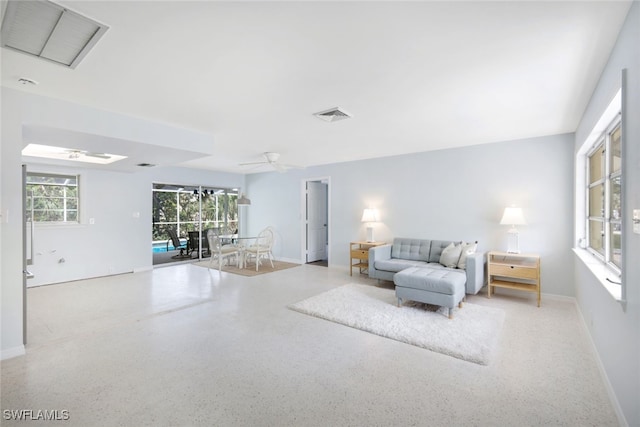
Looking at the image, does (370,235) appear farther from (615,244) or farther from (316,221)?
(615,244)

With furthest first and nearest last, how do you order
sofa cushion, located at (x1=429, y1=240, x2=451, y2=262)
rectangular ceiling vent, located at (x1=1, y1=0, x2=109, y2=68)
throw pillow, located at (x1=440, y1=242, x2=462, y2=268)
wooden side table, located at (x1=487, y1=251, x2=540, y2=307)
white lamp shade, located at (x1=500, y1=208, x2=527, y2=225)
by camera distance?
sofa cushion, located at (x1=429, y1=240, x2=451, y2=262) → throw pillow, located at (x1=440, y1=242, x2=462, y2=268) → white lamp shade, located at (x1=500, y1=208, x2=527, y2=225) → wooden side table, located at (x1=487, y1=251, x2=540, y2=307) → rectangular ceiling vent, located at (x1=1, y1=0, x2=109, y2=68)

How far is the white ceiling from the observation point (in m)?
1.69

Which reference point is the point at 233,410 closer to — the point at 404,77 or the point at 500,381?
the point at 500,381

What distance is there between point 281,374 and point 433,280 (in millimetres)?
2162

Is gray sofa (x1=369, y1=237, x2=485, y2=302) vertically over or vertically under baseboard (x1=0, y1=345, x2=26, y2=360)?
over

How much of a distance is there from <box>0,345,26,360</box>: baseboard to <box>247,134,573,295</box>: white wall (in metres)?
5.12

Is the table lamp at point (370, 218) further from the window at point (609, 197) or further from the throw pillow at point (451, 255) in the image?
the window at point (609, 197)

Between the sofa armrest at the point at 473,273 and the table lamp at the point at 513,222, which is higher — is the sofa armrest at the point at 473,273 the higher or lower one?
the lower one

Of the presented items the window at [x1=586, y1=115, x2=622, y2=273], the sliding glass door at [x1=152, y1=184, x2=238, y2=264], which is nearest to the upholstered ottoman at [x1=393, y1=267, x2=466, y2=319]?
the window at [x1=586, y1=115, x2=622, y2=273]

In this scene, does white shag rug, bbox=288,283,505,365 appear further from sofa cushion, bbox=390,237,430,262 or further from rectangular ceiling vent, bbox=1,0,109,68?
rectangular ceiling vent, bbox=1,0,109,68

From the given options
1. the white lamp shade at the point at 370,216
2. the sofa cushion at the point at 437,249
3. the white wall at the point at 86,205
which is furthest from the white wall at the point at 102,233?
the sofa cushion at the point at 437,249

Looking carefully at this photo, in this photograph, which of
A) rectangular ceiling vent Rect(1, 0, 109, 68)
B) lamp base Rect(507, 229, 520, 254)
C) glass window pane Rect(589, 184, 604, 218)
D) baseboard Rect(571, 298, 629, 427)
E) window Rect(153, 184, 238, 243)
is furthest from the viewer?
window Rect(153, 184, 238, 243)

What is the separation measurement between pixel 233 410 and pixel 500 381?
1.97 meters

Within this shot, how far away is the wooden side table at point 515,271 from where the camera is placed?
403 centimetres
